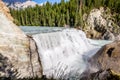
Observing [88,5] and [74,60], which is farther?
[88,5]

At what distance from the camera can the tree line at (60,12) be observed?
94.3 m

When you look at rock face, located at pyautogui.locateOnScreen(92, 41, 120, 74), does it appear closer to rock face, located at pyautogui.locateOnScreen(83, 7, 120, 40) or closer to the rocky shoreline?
the rocky shoreline

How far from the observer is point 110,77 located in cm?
856

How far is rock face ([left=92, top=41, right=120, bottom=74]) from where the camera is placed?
19444mm

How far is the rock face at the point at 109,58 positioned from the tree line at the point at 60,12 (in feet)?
231

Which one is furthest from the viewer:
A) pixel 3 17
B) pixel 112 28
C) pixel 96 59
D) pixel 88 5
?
pixel 88 5

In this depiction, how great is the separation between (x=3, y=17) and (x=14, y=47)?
2.82 meters

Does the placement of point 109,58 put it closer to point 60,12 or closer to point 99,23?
point 99,23

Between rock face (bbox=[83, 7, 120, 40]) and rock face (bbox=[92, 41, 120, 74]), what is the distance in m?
65.5

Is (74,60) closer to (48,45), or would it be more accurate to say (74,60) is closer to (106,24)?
(48,45)

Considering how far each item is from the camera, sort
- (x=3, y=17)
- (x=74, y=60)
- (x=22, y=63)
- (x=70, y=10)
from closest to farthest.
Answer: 1. (x=22, y=63)
2. (x=3, y=17)
3. (x=74, y=60)
4. (x=70, y=10)

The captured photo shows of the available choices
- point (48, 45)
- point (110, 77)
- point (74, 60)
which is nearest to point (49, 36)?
point (48, 45)

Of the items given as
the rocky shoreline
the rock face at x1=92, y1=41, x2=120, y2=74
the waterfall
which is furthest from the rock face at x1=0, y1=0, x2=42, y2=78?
the rock face at x1=92, y1=41, x2=120, y2=74

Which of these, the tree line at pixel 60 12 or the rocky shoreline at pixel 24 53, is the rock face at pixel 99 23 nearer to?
the tree line at pixel 60 12
